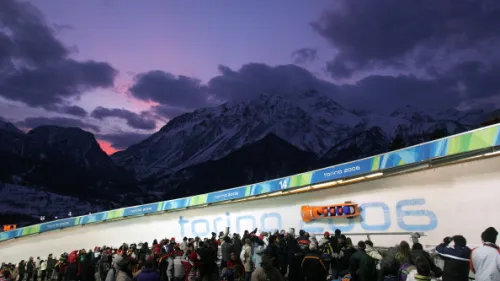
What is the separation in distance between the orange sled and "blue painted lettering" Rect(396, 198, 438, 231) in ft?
5.81

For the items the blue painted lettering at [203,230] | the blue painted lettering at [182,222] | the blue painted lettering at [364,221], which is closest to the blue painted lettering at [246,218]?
the blue painted lettering at [364,221]

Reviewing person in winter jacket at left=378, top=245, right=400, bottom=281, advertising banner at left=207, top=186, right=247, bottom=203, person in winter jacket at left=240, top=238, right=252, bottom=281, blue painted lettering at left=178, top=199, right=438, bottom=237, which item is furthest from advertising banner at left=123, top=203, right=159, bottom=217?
person in winter jacket at left=378, top=245, right=400, bottom=281

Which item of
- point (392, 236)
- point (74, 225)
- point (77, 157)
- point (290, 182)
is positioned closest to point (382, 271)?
point (392, 236)

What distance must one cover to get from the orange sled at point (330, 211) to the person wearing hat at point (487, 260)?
831 centimetres

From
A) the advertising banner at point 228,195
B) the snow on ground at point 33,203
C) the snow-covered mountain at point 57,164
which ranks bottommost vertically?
the advertising banner at point 228,195

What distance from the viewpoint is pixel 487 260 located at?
554 cm

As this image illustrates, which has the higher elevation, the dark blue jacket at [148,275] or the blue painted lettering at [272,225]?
the blue painted lettering at [272,225]

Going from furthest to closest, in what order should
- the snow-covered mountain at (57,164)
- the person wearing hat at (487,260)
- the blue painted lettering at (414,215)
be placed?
the snow-covered mountain at (57,164) < the blue painted lettering at (414,215) < the person wearing hat at (487,260)

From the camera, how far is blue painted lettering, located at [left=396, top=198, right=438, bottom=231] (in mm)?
11414

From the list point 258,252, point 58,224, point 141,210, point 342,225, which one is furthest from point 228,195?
point 58,224

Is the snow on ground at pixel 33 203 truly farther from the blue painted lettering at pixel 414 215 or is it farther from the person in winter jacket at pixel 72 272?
the blue painted lettering at pixel 414 215

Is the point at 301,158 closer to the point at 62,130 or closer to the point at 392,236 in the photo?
the point at 62,130

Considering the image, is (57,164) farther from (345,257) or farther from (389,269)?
(389,269)

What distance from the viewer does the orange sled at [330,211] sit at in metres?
14.1
